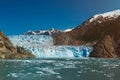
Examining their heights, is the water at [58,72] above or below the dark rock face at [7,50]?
below

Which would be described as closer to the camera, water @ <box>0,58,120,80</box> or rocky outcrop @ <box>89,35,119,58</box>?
water @ <box>0,58,120,80</box>

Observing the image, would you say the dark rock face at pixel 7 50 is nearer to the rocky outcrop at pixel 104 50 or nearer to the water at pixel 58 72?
the rocky outcrop at pixel 104 50

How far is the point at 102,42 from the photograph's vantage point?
13962 cm

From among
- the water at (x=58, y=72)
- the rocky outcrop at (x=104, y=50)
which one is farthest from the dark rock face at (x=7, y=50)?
the water at (x=58, y=72)

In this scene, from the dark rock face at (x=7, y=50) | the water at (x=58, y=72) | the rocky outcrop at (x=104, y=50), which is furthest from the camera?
the rocky outcrop at (x=104, y=50)

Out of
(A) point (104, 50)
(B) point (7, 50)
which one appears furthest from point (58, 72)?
(A) point (104, 50)

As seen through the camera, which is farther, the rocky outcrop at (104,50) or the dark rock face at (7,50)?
the rocky outcrop at (104,50)

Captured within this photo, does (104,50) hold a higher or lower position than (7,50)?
higher

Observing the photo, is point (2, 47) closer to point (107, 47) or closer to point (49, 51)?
point (49, 51)

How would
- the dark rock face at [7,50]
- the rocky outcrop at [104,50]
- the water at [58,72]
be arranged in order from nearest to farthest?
the water at [58,72] < the dark rock face at [7,50] < the rocky outcrop at [104,50]

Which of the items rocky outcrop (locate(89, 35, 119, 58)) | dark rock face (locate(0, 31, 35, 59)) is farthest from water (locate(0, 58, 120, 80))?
rocky outcrop (locate(89, 35, 119, 58))

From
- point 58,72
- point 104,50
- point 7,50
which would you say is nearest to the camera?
point 58,72

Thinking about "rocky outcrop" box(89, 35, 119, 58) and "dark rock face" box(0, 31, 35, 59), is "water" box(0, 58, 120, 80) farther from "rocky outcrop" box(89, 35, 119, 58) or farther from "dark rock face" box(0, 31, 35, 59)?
"rocky outcrop" box(89, 35, 119, 58)

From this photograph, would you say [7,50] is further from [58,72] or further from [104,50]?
[58,72]
